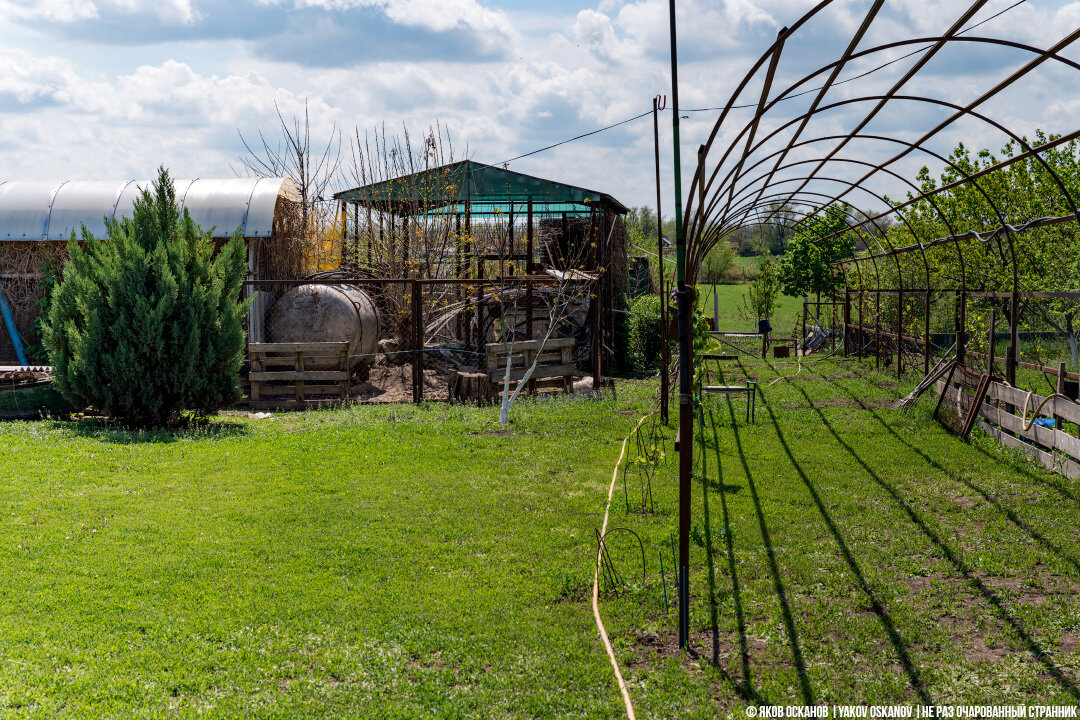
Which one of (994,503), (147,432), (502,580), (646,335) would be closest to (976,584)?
(994,503)

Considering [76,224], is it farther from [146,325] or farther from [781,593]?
[781,593]

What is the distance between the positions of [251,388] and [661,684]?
10.7 m

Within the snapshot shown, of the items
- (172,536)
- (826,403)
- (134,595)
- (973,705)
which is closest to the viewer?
(973,705)

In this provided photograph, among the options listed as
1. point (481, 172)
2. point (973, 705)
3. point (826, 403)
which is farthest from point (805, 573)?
point (481, 172)

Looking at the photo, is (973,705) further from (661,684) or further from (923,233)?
(923,233)

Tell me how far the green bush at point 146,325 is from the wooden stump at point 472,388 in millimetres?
3418

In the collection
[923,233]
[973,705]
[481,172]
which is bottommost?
[973,705]

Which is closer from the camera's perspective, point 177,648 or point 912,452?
point 177,648

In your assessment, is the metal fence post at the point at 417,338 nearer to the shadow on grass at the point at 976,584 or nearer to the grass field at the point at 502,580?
the grass field at the point at 502,580

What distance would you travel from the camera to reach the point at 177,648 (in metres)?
4.46

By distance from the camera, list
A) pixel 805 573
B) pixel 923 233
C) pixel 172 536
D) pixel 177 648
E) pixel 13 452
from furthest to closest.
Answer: pixel 923 233, pixel 13 452, pixel 172 536, pixel 805 573, pixel 177 648

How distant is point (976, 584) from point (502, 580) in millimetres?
3124

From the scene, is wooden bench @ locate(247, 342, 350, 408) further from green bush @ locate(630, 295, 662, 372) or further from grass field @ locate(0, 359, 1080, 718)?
green bush @ locate(630, 295, 662, 372)

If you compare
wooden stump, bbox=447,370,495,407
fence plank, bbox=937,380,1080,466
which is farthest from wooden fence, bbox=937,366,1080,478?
wooden stump, bbox=447,370,495,407
